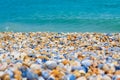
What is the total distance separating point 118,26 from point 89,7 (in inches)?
224

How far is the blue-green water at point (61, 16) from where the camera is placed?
1722cm

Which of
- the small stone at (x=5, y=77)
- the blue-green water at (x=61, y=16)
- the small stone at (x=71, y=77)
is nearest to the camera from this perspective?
the small stone at (x=5, y=77)

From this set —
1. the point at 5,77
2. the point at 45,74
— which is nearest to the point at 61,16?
the point at 45,74

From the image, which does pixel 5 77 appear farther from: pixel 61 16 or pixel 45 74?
pixel 61 16

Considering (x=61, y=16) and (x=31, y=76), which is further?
(x=61, y=16)

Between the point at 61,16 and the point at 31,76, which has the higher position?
the point at 61,16

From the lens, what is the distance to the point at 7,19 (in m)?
20.4

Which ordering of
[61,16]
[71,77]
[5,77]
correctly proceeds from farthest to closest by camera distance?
[61,16] < [71,77] < [5,77]

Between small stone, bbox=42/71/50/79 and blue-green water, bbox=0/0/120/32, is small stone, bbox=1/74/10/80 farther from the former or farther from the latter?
blue-green water, bbox=0/0/120/32

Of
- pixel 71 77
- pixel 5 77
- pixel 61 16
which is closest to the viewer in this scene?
pixel 5 77

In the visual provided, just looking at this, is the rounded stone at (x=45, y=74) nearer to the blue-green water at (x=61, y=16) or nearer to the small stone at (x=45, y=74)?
the small stone at (x=45, y=74)

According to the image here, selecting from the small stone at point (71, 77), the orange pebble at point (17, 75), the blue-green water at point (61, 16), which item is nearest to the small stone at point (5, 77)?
the orange pebble at point (17, 75)

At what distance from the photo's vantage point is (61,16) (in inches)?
785

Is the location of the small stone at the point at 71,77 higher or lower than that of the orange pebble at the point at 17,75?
lower
